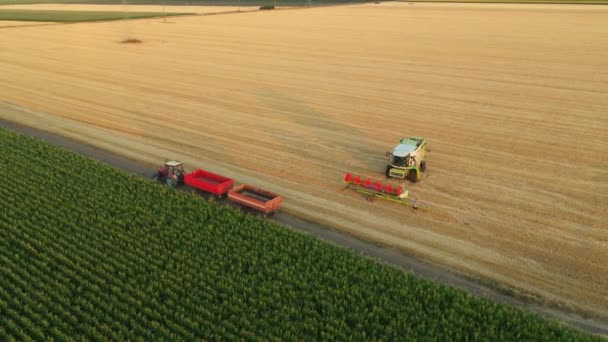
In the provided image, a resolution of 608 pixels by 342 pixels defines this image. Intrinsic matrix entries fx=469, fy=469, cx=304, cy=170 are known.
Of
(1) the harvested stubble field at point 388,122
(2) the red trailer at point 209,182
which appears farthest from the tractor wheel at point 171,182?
(1) the harvested stubble field at point 388,122

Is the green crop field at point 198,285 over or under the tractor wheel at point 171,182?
under

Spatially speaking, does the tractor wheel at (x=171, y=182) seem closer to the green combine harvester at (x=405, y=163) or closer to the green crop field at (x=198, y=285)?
the green crop field at (x=198, y=285)

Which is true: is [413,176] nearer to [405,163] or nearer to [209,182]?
[405,163]

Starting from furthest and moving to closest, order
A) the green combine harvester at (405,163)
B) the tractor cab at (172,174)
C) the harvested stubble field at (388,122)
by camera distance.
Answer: the green combine harvester at (405,163) < the tractor cab at (172,174) < the harvested stubble field at (388,122)

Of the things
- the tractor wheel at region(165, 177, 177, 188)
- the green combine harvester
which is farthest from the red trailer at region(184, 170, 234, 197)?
the green combine harvester

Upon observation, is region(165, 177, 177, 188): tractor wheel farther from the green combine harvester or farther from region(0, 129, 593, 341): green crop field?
the green combine harvester

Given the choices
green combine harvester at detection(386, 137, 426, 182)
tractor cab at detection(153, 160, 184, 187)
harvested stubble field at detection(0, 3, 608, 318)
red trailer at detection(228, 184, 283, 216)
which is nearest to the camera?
harvested stubble field at detection(0, 3, 608, 318)

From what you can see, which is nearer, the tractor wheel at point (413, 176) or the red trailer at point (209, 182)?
the red trailer at point (209, 182)
